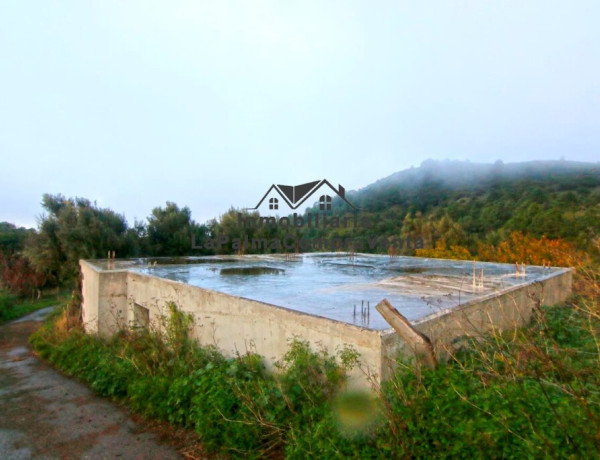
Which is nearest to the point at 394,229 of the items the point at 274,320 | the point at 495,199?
the point at 495,199

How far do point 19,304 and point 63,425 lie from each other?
16.6 metres

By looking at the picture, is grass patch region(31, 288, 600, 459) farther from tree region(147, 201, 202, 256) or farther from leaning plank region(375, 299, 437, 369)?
tree region(147, 201, 202, 256)

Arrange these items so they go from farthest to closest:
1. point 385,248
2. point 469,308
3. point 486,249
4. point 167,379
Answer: point 385,248, point 486,249, point 167,379, point 469,308

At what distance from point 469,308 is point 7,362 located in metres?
9.67

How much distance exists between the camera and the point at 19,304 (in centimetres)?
1797

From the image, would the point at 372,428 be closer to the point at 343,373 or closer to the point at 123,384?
the point at 343,373

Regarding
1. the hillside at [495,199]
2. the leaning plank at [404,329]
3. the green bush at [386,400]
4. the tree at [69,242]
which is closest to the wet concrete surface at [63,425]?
the green bush at [386,400]

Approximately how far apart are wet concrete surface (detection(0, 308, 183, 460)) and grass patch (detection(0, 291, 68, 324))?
31.8 ft

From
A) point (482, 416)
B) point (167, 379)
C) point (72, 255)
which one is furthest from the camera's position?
point (72, 255)

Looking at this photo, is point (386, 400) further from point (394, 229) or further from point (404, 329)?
point (394, 229)

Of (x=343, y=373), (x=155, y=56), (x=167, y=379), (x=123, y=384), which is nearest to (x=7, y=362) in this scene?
(x=123, y=384)

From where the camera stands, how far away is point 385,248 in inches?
855

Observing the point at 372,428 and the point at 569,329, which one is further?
the point at 569,329

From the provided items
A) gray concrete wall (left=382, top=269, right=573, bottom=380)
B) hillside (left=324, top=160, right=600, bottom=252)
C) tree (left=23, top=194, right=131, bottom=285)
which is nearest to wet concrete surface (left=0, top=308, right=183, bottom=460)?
gray concrete wall (left=382, top=269, right=573, bottom=380)
